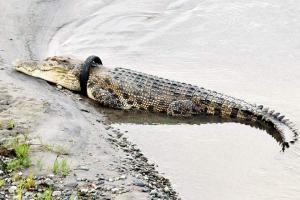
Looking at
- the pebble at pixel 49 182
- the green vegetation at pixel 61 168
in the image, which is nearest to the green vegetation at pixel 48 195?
the pebble at pixel 49 182

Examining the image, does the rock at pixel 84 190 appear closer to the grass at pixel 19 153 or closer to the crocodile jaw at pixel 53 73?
the grass at pixel 19 153

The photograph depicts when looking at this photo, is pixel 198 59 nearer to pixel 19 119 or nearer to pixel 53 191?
pixel 19 119

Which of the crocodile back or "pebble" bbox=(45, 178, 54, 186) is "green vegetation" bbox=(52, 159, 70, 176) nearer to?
"pebble" bbox=(45, 178, 54, 186)

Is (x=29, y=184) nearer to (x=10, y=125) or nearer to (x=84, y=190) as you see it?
(x=84, y=190)

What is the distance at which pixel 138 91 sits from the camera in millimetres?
9078

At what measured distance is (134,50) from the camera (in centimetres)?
1095

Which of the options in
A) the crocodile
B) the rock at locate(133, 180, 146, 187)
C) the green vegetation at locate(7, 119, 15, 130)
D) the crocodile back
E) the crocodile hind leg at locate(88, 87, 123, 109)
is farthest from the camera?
the crocodile hind leg at locate(88, 87, 123, 109)

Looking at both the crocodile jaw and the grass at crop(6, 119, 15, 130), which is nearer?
the grass at crop(6, 119, 15, 130)

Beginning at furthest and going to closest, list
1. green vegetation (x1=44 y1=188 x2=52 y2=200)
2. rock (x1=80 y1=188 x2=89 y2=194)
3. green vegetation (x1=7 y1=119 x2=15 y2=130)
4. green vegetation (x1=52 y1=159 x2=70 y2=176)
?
green vegetation (x1=7 y1=119 x2=15 y2=130) → green vegetation (x1=52 y1=159 x2=70 y2=176) → rock (x1=80 y1=188 x2=89 y2=194) → green vegetation (x1=44 y1=188 x2=52 y2=200)

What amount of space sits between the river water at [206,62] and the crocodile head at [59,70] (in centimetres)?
98

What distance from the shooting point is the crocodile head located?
9375mm

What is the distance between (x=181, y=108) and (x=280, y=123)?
1692 mm

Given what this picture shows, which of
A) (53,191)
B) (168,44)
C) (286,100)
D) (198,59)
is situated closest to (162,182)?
(53,191)

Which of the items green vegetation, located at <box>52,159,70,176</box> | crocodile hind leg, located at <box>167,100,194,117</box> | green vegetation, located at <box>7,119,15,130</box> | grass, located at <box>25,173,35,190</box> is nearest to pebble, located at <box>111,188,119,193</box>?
green vegetation, located at <box>52,159,70,176</box>
